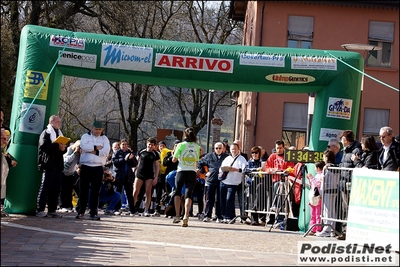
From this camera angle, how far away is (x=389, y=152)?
43.5ft

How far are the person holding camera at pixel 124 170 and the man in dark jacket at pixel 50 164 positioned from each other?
3.29m

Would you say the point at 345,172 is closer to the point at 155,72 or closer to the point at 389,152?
the point at 389,152

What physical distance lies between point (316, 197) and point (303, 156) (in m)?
0.77

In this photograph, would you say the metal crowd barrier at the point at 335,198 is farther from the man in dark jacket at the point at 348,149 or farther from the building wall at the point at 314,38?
the building wall at the point at 314,38

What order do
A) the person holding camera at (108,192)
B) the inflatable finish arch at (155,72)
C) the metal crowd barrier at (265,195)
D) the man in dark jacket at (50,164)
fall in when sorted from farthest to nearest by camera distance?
1. the person holding camera at (108,192)
2. the metal crowd barrier at (265,195)
3. the inflatable finish arch at (155,72)
4. the man in dark jacket at (50,164)

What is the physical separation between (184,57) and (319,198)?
11.9 ft

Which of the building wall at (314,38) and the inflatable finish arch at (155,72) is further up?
the building wall at (314,38)

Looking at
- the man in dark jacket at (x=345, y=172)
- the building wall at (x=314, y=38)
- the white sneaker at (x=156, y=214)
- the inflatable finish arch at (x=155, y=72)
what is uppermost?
the building wall at (x=314, y=38)

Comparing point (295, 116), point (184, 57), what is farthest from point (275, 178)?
point (295, 116)

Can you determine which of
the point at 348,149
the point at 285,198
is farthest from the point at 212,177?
the point at 348,149

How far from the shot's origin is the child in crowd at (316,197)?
50.3ft

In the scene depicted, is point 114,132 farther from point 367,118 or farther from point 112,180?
point 112,180

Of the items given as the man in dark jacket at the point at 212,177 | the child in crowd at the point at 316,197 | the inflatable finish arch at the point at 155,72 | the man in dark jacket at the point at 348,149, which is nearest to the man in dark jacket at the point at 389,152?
the man in dark jacket at the point at 348,149

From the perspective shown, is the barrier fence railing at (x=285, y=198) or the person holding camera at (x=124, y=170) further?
the person holding camera at (x=124, y=170)
